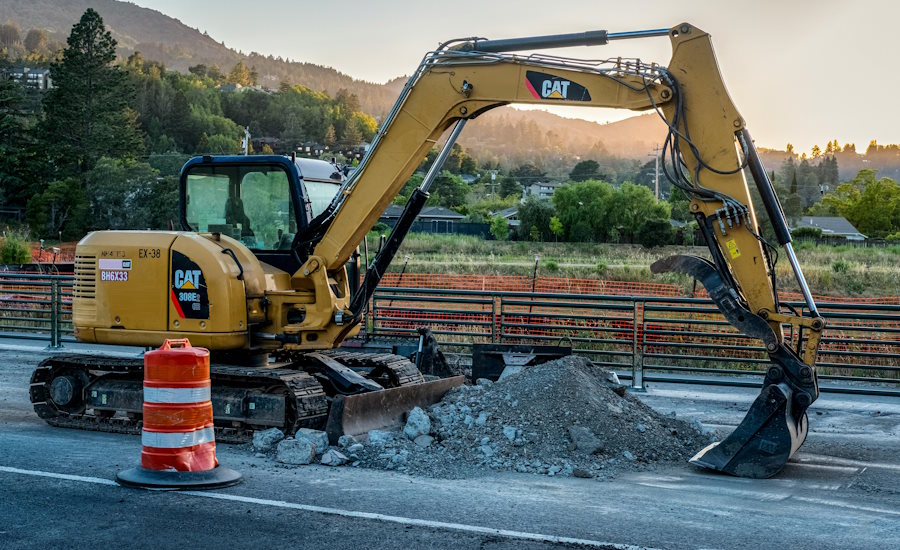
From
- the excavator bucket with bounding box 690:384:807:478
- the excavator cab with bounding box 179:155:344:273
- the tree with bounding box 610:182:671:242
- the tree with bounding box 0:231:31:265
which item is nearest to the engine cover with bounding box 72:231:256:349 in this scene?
the excavator cab with bounding box 179:155:344:273

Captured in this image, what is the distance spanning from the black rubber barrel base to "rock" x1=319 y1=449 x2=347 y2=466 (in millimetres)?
1078

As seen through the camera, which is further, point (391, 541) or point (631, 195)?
point (631, 195)

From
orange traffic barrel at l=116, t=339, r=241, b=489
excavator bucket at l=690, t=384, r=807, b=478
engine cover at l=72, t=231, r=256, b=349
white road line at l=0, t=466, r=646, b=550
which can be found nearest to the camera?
white road line at l=0, t=466, r=646, b=550

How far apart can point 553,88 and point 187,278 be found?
4.39 meters

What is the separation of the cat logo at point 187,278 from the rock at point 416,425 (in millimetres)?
2699

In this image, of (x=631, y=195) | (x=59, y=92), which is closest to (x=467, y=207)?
(x=631, y=195)

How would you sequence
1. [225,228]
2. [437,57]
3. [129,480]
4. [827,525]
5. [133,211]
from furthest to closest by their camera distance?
[133,211] → [225,228] → [437,57] → [129,480] → [827,525]

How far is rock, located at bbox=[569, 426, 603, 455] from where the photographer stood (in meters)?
9.84

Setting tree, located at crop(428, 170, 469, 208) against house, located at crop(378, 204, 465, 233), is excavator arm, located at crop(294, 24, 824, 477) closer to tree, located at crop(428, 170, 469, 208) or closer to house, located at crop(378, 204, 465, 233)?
house, located at crop(378, 204, 465, 233)

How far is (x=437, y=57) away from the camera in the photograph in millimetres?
10828

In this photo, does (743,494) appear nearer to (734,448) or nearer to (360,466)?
(734,448)

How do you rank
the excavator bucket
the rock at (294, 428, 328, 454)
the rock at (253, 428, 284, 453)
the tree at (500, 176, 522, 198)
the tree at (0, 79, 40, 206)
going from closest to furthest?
the excavator bucket → the rock at (294, 428, 328, 454) → the rock at (253, 428, 284, 453) → the tree at (0, 79, 40, 206) → the tree at (500, 176, 522, 198)

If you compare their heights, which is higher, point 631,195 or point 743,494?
point 631,195

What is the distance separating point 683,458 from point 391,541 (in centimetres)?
426
